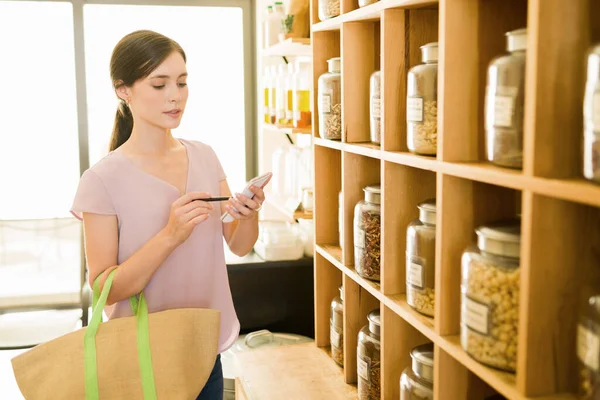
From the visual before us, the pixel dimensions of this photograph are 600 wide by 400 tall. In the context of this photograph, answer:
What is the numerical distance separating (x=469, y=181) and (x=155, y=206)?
0.71 metres

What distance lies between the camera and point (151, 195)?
1.46 m

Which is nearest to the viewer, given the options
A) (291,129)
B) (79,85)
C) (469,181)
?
(469,181)

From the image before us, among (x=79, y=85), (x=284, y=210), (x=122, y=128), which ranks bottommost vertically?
(x=284, y=210)

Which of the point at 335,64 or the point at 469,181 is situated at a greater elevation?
the point at 335,64

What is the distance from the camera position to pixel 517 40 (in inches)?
38.8

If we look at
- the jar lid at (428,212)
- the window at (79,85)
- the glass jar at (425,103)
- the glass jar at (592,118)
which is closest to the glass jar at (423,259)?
the jar lid at (428,212)

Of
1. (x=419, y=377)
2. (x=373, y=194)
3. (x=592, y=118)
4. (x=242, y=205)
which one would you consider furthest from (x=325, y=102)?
(x=592, y=118)

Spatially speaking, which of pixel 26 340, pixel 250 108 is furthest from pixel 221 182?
pixel 250 108

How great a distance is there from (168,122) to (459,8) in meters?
0.69

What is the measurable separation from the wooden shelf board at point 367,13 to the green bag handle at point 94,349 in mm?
821

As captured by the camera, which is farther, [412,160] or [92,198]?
[92,198]

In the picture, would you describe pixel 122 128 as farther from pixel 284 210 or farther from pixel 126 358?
pixel 284 210

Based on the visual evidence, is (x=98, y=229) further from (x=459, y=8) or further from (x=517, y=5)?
(x=517, y=5)

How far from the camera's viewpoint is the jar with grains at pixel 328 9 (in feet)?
5.82
